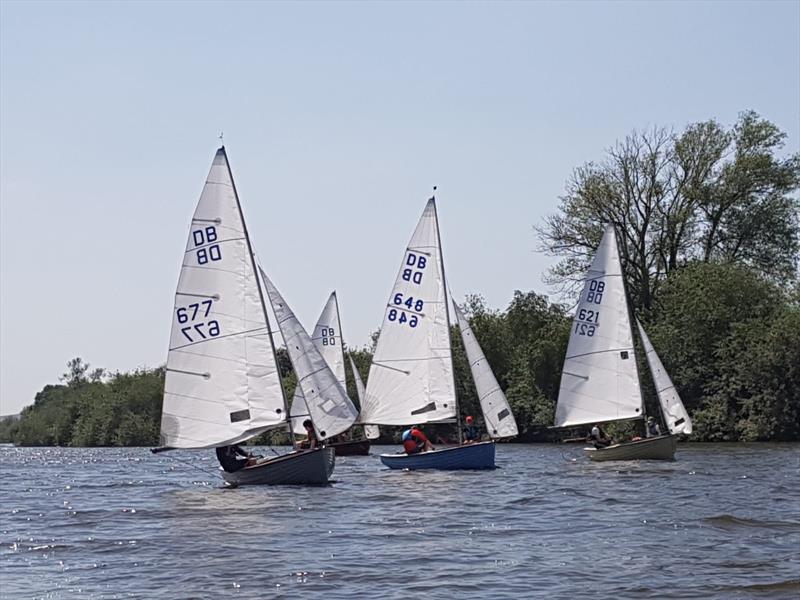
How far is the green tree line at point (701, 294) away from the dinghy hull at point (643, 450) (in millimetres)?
13913

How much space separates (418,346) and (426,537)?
16410 millimetres

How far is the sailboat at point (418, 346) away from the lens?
35.6m

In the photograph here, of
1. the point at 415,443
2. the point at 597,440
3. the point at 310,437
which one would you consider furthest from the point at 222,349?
the point at 597,440

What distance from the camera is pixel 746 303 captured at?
53.4 meters

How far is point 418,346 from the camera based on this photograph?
3578 centimetres

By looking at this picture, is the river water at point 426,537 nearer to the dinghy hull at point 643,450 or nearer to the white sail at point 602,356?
the dinghy hull at point 643,450

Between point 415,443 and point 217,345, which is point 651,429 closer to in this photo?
point 415,443

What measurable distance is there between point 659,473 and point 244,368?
1117 centimetres

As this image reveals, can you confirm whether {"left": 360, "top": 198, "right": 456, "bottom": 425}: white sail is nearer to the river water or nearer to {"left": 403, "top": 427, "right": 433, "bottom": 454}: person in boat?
{"left": 403, "top": 427, "right": 433, "bottom": 454}: person in boat

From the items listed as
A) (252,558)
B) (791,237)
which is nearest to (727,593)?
(252,558)

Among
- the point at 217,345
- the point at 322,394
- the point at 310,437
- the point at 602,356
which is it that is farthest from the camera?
the point at 602,356

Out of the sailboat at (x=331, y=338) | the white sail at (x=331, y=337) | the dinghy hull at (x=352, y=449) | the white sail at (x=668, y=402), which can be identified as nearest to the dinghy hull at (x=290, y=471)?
the white sail at (x=668, y=402)

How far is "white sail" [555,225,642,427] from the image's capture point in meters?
37.4

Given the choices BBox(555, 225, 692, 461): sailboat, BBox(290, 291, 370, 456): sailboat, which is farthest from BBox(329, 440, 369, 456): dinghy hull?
BBox(555, 225, 692, 461): sailboat
